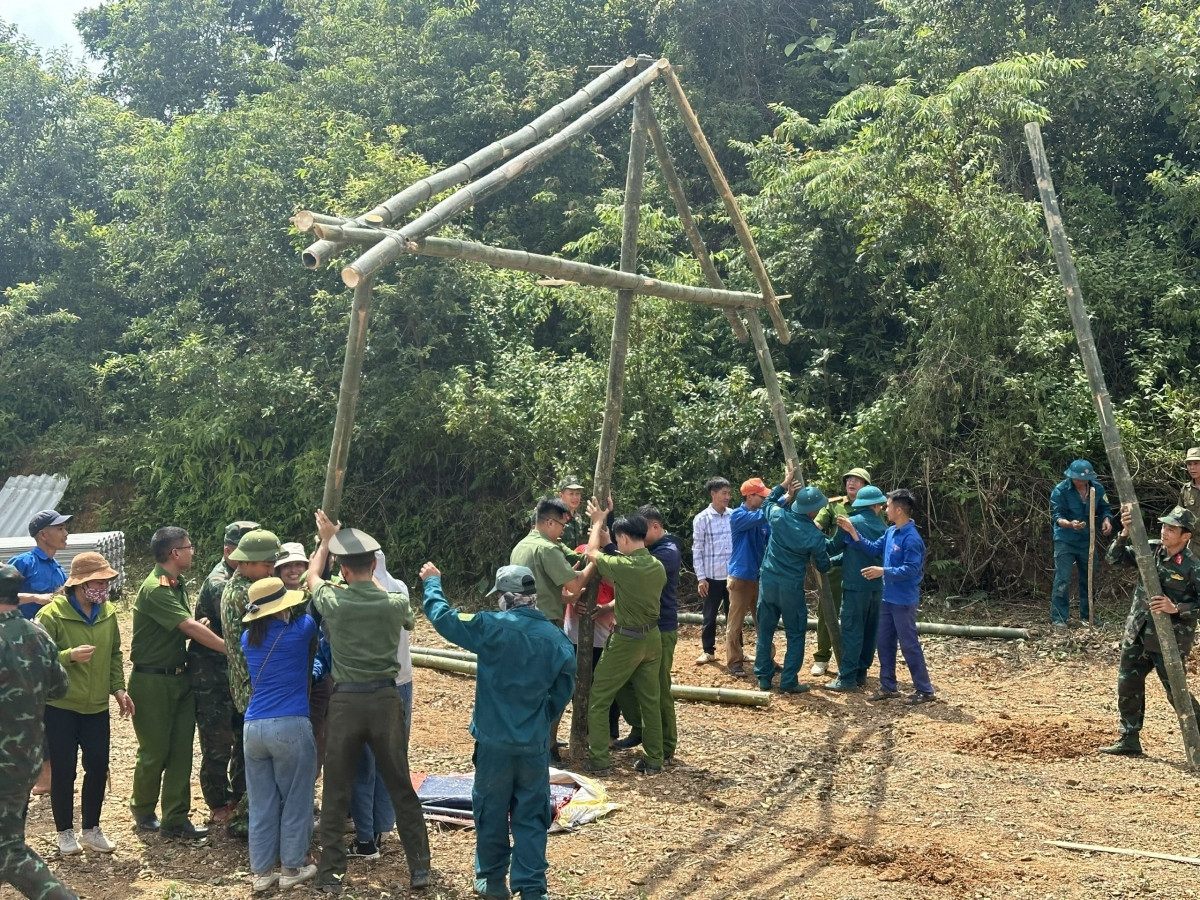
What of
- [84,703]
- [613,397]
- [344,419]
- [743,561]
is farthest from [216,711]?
[743,561]

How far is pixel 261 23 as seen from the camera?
2775 cm

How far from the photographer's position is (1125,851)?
6543mm

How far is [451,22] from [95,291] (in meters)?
8.10

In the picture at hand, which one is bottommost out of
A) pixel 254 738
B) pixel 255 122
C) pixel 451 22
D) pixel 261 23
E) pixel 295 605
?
pixel 254 738

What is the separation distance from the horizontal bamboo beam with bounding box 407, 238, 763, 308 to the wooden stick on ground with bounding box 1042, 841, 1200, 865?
4.49 metres

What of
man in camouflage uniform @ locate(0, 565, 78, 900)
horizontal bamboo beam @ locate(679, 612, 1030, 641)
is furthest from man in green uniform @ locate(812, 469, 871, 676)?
man in camouflage uniform @ locate(0, 565, 78, 900)

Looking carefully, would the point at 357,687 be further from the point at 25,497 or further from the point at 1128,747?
the point at 25,497

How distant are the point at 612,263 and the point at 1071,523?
8.75 meters

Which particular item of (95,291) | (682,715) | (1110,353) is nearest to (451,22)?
(95,291)

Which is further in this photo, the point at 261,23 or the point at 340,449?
the point at 261,23

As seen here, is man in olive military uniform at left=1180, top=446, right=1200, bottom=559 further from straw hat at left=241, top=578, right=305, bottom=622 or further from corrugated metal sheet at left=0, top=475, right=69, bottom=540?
corrugated metal sheet at left=0, top=475, right=69, bottom=540

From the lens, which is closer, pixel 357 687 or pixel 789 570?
pixel 357 687

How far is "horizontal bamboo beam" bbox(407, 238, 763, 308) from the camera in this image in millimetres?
6691

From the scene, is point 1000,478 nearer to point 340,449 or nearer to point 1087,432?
point 1087,432
